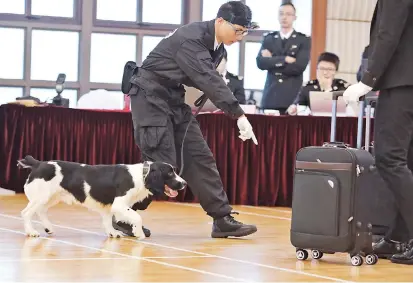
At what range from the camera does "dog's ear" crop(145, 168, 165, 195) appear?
5.21 m

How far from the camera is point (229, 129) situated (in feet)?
26.5

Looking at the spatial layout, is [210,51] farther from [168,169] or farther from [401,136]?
[401,136]

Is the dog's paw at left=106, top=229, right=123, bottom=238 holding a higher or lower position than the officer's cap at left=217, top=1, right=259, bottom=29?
lower

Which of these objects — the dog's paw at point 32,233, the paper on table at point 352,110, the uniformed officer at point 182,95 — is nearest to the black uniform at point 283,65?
the paper on table at point 352,110

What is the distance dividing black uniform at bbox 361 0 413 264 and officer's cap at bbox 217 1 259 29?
0.99 m

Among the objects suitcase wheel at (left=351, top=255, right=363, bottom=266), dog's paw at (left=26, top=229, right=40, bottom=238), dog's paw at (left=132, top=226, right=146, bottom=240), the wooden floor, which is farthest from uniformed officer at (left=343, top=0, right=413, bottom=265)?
dog's paw at (left=26, top=229, right=40, bottom=238)

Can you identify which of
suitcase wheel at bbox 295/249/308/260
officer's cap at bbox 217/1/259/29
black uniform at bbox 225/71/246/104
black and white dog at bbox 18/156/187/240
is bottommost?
suitcase wheel at bbox 295/249/308/260

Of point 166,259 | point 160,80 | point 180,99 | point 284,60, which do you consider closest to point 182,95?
point 180,99

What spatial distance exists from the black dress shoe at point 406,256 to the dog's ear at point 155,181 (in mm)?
1318

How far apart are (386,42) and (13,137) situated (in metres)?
4.47

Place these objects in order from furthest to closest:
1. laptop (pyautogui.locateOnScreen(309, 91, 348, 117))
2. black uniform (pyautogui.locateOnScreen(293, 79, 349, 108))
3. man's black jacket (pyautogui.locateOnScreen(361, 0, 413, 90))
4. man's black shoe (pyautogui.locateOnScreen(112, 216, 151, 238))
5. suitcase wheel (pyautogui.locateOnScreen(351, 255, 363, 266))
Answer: black uniform (pyautogui.locateOnScreen(293, 79, 349, 108)) → laptop (pyautogui.locateOnScreen(309, 91, 348, 117)) → man's black shoe (pyautogui.locateOnScreen(112, 216, 151, 238)) → suitcase wheel (pyautogui.locateOnScreen(351, 255, 363, 266)) → man's black jacket (pyautogui.locateOnScreen(361, 0, 413, 90))

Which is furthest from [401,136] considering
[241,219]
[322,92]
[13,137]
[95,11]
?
[95,11]

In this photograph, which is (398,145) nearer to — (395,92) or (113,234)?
(395,92)

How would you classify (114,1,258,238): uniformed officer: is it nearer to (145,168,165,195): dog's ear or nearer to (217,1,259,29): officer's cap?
(217,1,259,29): officer's cap
